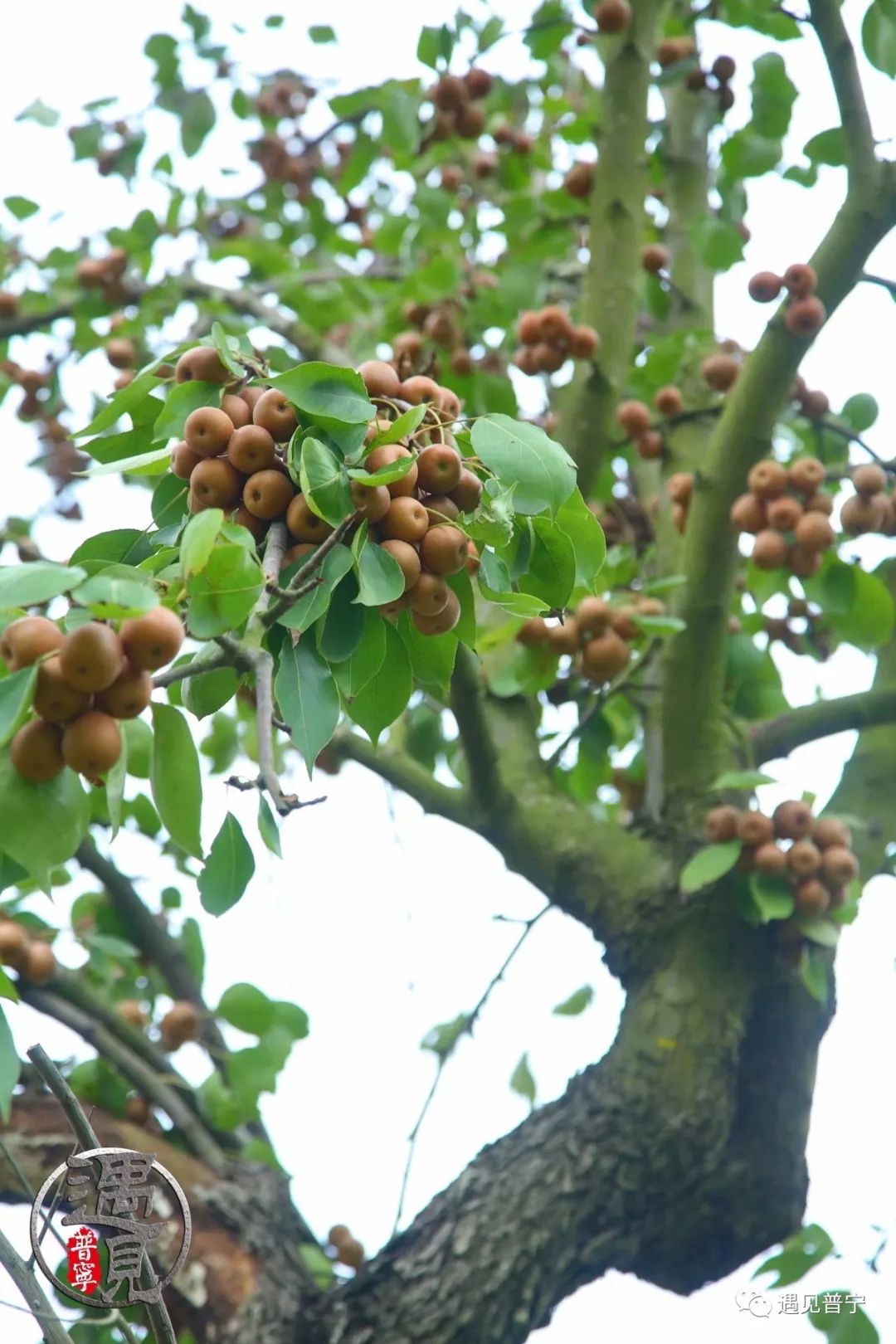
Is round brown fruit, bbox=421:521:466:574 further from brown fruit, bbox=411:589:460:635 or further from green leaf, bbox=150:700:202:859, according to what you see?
green leaf, bbox=150:700:202:859

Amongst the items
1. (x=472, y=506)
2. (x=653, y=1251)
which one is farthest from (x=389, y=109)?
(x=653, y=1251)

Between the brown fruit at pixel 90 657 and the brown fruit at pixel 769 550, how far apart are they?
153 centimetres

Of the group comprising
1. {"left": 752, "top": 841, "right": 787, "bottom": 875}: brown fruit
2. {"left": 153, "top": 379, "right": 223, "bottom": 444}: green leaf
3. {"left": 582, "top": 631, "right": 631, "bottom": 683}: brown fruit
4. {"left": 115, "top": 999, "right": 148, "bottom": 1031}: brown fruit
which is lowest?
{"left": 153, "top": 379, "right": 223, "bottom": 444}: green leaf

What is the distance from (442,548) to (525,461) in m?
0.09

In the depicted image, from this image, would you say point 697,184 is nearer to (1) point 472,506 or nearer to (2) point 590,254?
(2) point 590,254

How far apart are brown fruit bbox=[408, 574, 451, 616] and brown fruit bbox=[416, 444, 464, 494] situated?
0.07m

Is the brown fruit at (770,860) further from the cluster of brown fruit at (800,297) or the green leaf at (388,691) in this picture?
the green leaf at (388,691)

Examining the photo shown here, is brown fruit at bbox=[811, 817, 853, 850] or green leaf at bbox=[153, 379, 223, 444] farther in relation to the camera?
brown fruit at bbox=[811, 817, 853, 850]

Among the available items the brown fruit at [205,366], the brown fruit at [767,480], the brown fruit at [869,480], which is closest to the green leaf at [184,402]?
the brown fruit at [205,366]

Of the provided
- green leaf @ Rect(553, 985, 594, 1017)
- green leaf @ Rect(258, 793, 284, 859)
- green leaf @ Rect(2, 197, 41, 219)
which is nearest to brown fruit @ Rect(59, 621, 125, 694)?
green leaf @ Rect(258, 793, 284, 859)

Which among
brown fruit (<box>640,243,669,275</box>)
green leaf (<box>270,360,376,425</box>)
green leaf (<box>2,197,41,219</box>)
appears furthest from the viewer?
green leaf (<box>2,197,41,219</box>)

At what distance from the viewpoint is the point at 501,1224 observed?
206cm

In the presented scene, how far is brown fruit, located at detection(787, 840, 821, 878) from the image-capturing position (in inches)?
84.7

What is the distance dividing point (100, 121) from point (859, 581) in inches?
83.5
